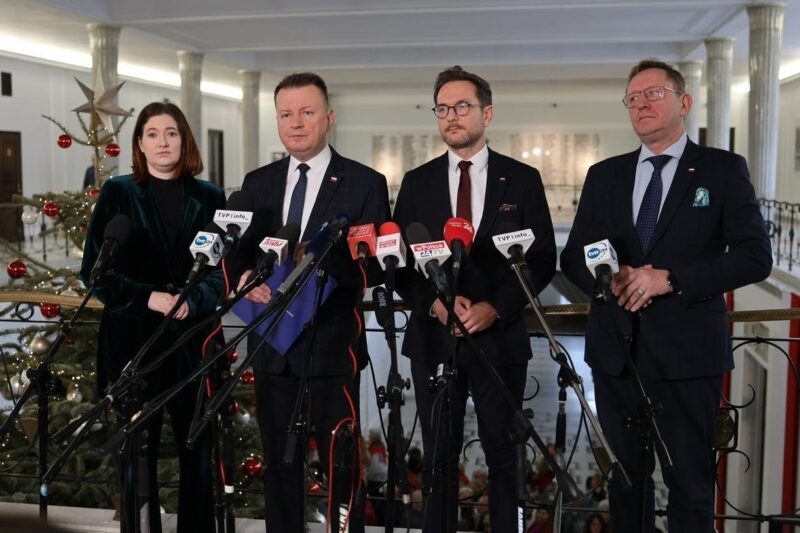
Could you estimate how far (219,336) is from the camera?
2602 mm

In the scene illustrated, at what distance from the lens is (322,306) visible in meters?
2.47

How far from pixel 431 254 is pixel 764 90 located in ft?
42.3

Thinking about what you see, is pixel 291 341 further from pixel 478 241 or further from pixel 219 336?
pixel 478 241

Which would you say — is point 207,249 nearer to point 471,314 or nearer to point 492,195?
point 471,314

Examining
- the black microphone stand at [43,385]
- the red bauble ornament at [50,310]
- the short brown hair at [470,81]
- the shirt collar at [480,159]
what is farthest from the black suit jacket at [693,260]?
the red bauble ornament at [50,310]

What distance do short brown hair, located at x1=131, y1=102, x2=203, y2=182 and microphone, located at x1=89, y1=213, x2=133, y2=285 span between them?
49cm

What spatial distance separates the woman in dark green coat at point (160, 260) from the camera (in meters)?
2.68

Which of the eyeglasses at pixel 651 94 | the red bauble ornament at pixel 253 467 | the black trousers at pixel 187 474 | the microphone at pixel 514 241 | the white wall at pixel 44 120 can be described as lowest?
the red bauble ornament at pixel 253 467

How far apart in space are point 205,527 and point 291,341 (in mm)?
856

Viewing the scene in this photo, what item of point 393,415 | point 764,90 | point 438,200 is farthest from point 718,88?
point 393,415

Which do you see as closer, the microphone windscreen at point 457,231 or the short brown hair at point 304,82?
the microphone windscreen at point 457,231

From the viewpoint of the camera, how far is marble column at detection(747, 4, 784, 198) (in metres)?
12.7

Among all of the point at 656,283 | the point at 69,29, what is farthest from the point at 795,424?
the point at 69,29

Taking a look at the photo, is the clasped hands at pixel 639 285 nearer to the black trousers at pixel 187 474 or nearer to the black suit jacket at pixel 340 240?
the black suit jacket at pixel 340 240
